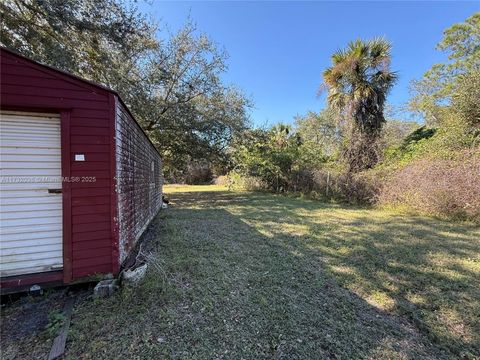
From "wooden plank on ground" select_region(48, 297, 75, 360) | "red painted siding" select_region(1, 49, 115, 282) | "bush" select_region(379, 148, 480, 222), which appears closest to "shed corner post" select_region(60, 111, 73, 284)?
"red painted siding" select_region(1, 49, 115, 282)

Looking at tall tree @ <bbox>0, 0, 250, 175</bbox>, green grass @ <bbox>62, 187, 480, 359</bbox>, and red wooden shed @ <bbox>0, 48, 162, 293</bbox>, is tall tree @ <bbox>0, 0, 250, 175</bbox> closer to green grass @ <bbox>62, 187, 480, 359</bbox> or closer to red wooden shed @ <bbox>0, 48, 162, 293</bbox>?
red wooden shed @ <bbox>0, 48, 162, 293</bbox>

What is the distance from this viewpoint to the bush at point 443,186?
19.5ft

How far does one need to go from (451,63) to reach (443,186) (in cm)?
1250

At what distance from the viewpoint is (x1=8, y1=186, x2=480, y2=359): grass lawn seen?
1815mm

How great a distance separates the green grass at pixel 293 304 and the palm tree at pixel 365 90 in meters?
5.61

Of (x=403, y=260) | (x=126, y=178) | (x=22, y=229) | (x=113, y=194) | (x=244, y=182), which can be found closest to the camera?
(x=22, y=229)

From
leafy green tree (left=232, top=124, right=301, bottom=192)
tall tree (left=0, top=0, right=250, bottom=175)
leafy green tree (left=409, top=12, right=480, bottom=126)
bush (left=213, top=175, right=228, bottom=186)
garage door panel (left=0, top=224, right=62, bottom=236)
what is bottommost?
garage door panel (left=0, top=224, right=62, bottom=236)

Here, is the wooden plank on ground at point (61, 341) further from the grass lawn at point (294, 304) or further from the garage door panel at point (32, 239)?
the garage door panel at point (32, 239)

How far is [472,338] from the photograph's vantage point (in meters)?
1.96

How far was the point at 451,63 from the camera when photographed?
14180 mm

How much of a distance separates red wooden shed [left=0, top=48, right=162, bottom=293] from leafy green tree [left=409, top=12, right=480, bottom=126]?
50.4 feet

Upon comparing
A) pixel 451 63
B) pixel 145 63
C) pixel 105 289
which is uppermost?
pixel 451 63

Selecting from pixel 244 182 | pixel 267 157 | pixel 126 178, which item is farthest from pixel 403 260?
pixel 244 182

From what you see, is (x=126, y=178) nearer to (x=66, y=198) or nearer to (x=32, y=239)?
(x=66, y=198)
